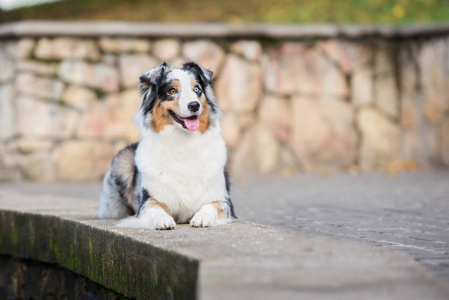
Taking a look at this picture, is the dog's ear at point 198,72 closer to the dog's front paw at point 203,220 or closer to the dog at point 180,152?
the dog at point 180,152

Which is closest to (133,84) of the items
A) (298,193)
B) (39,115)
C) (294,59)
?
(39,115)

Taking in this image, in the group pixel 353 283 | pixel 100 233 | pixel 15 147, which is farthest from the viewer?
pixel 15 147

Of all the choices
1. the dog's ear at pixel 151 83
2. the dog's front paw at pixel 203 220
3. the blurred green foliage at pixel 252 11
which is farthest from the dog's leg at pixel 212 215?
the blurred green foliage at pixel 252 11

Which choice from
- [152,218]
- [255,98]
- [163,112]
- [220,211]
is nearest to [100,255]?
[152,218]

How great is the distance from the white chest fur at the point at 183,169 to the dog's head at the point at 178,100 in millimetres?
77

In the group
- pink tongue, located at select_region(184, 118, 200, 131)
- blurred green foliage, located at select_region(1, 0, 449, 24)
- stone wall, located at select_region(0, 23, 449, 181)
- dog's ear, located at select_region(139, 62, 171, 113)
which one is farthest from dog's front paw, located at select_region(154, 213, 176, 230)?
blurred green foliage, located at select_region(1, 0, 449, 24)

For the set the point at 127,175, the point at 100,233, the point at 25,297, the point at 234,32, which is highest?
the point at 234,32

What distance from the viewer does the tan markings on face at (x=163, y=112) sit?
14.7ft

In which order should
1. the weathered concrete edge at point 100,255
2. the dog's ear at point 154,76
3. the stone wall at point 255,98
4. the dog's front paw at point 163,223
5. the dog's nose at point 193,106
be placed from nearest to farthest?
the weathered concrete edge at point 100,255, the dog's front paw at point 163,223, the dog's nose at point 193,106, the dog's ear at point 154,76, the stone wall at point 255,98

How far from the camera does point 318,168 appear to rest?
10773 millimetres

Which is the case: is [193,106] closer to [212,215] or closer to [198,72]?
[198,72]

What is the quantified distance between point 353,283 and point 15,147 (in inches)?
324

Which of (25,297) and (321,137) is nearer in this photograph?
(25,297)

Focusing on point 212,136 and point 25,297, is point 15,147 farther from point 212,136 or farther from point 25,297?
point 212,136
